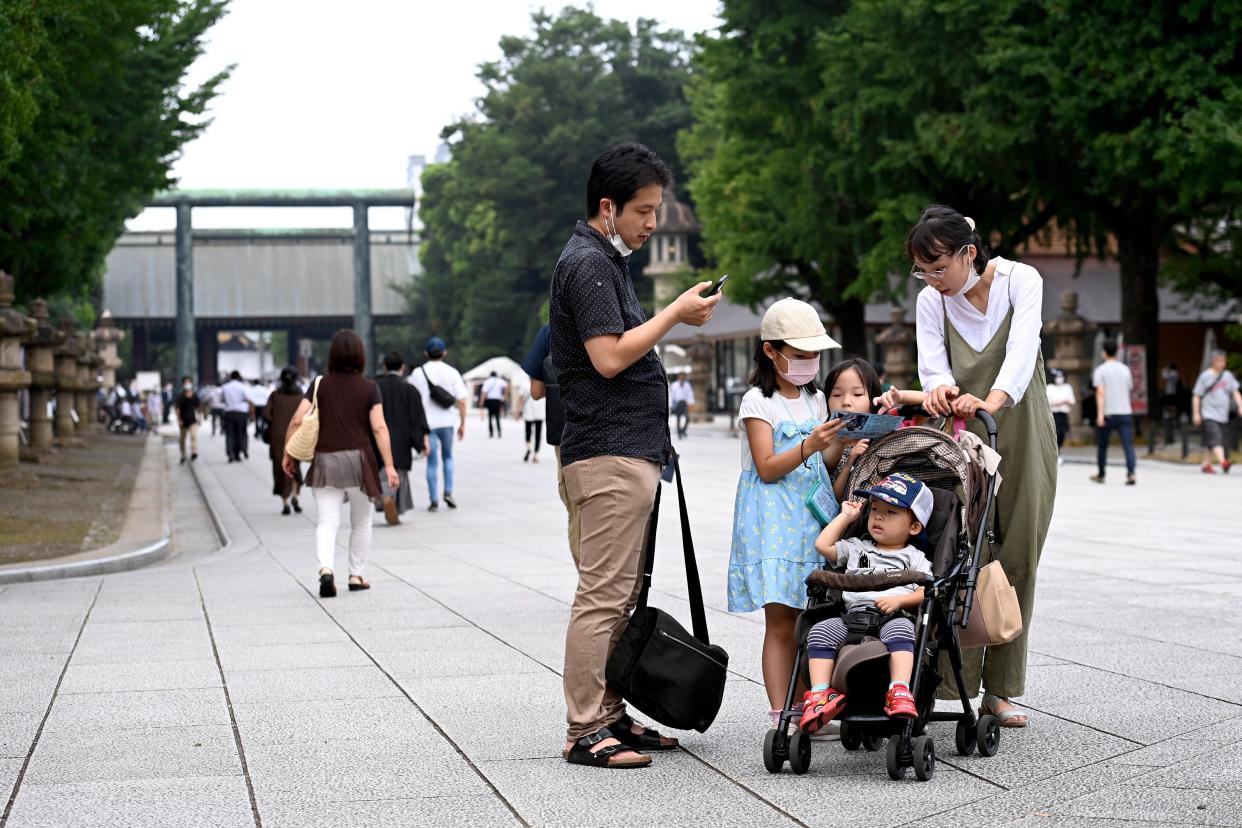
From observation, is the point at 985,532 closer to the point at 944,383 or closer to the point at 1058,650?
the point at 944,383

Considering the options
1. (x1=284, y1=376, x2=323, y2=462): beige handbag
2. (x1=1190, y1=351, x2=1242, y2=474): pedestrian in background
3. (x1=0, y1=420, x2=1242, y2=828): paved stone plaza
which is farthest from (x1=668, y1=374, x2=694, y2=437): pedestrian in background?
(x1=284, y1=376, x2=323, y2=462): beige handbag

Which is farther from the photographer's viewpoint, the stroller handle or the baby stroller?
the stroller handle

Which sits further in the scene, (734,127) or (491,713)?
(734,127)

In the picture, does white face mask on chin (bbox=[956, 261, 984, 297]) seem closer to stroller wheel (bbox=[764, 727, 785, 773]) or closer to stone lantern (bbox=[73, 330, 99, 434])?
stroller wheel (bbox=[764, 727, 785, 773])

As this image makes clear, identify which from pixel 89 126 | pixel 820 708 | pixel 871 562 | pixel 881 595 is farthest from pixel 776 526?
pixel 89 126

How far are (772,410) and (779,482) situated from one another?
25 cm

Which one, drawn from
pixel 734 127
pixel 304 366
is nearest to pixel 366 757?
pixel 734 127

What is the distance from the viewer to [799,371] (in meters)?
5.89

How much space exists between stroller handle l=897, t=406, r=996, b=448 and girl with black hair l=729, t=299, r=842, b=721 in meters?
0.32

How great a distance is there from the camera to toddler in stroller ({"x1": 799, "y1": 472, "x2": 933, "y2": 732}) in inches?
211

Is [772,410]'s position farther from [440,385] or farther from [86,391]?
[86,391]

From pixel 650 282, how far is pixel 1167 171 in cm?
5568

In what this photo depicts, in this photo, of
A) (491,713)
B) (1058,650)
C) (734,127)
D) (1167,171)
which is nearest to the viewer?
(491,713)

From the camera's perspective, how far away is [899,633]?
543cm
